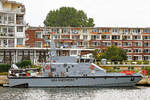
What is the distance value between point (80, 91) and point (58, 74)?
6641 millimetres

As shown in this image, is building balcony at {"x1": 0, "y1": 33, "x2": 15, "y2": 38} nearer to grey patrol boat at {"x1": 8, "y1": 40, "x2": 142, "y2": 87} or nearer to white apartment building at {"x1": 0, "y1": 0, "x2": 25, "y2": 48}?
white apartment building at {"x1": 0, "y1": 0, "x2": 25, "y2": 48}

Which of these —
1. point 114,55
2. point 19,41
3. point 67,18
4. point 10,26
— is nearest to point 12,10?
point 10,26

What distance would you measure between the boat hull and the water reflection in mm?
1714

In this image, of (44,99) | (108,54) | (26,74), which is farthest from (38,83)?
(108,54)

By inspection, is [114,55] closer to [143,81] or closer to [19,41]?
[19,41]

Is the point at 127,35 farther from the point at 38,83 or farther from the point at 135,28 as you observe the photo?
the point at 38,83

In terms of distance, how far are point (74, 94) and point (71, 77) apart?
822 cm

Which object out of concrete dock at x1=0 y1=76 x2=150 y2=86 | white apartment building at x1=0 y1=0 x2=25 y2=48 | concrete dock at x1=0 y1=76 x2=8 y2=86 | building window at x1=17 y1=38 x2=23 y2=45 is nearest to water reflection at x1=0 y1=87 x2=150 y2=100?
concrete dock at x1=0 y1=76 x2=150 y2=86

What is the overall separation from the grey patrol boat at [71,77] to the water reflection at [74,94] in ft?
6.32

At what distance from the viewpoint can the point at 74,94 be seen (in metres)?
51.0

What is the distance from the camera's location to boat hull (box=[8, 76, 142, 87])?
59.0 metres

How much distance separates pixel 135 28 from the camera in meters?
107

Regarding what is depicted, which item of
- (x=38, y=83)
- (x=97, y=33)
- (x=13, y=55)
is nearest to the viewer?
(x=38, y=83)

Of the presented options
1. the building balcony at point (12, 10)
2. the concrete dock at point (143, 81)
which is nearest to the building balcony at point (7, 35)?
the building balcony at point (12, 10)
